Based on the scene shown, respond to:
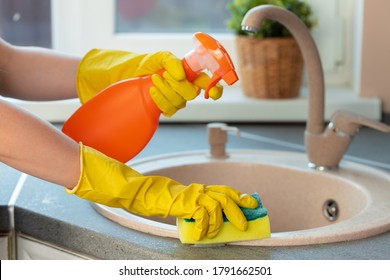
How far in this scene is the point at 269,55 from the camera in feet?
6.42

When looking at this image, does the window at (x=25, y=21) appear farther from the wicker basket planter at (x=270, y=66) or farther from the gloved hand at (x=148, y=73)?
the gloved hand at (x=148, y=73)

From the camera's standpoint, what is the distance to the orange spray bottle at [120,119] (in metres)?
1.25

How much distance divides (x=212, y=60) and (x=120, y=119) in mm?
169

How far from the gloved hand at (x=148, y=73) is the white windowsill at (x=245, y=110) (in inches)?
22.4

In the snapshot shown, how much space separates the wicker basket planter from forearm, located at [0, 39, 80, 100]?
2.09ft

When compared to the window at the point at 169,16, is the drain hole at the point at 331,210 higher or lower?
lower

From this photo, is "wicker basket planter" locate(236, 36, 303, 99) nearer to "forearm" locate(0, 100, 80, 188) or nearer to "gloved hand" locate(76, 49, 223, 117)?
"gloved hand" locate(76, 49, 223, 117)

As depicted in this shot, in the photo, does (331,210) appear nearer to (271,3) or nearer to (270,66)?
(270,66)

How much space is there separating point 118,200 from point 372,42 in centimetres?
104

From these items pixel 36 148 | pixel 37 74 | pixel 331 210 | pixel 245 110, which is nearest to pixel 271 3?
pixel 245 110

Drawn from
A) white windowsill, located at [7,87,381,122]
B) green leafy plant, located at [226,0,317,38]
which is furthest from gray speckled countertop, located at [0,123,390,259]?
green leafy plant, located at [226,0,317,38]

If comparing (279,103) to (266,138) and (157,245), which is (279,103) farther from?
(157,245)

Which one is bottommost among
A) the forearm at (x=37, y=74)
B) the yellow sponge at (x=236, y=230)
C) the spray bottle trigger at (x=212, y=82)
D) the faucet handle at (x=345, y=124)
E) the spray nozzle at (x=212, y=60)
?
the yellow sponge at (x=236, y=230)

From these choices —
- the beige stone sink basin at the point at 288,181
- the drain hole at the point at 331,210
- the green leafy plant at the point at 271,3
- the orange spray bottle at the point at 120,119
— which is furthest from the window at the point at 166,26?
the orange spray bottle at the point at 120,119
